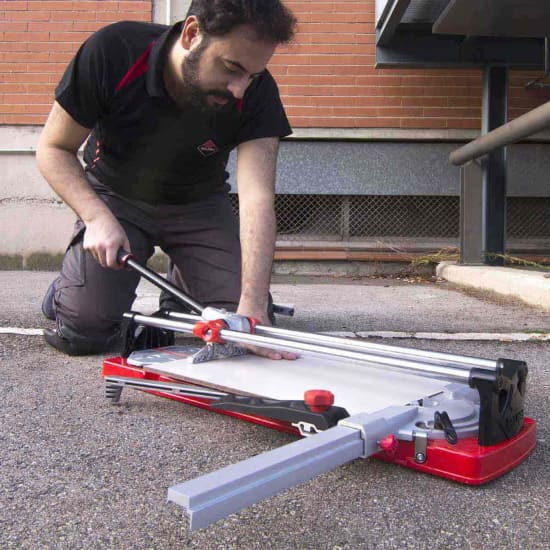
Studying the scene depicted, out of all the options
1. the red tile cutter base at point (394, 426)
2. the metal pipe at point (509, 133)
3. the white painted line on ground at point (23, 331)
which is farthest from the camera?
the metal pipe at point (509, 133)

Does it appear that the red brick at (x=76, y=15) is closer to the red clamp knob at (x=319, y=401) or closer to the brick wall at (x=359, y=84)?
the brick wall at (x=359, y=84)

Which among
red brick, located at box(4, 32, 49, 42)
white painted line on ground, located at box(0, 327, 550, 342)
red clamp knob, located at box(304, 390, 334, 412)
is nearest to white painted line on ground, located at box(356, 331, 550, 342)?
white painted line on ground, located at box(0, 327, 550, 342)

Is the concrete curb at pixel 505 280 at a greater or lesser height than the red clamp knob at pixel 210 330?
lesser

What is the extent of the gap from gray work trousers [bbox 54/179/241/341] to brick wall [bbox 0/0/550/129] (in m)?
3.50

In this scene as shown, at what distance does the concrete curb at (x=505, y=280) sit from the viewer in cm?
365

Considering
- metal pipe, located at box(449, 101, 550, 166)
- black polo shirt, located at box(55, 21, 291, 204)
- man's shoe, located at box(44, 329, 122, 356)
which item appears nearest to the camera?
black polo shirt, located at box(55, 21, 291, 204)

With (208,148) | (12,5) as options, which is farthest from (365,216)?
(208,148)

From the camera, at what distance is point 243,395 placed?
1.53 meters

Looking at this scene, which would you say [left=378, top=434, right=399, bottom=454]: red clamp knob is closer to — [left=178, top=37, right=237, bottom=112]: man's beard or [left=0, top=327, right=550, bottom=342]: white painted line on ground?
[left=178, top=37, right=237, bottom=112]: man's beard

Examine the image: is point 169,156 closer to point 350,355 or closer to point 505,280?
point 350,355

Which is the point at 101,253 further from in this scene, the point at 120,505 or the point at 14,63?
the point at 14,63

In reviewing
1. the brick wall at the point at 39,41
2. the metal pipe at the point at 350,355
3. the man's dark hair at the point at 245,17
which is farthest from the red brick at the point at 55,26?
the metal pipe at the point at 350,355

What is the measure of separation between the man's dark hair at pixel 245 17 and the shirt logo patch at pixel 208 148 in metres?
0.53

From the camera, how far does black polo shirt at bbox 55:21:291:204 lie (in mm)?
2240
